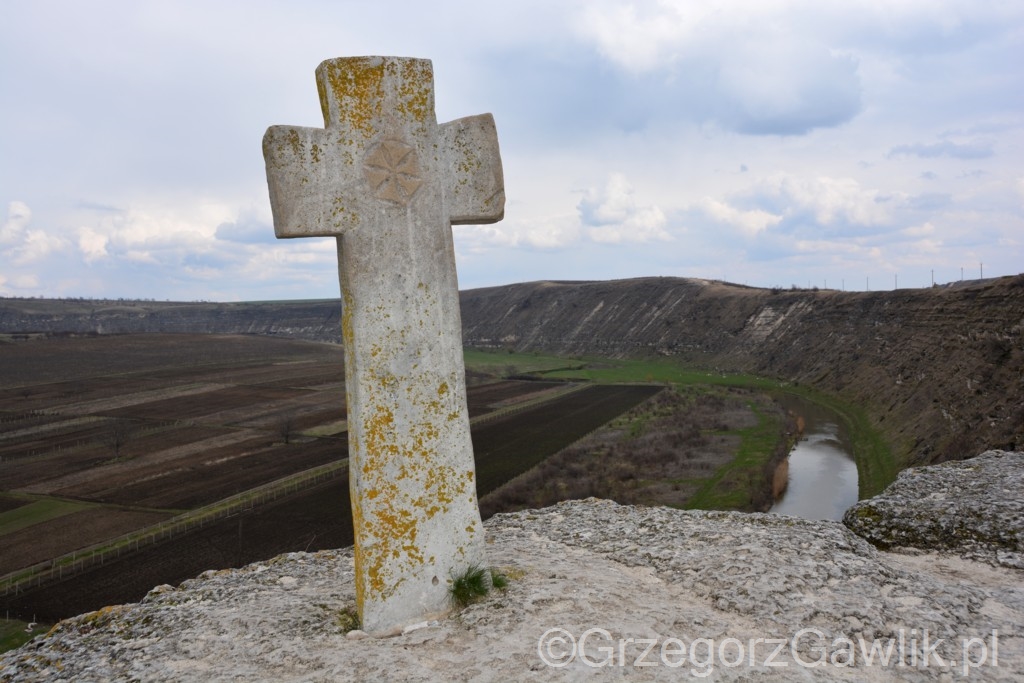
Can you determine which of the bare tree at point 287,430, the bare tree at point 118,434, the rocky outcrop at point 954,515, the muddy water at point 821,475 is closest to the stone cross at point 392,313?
the rocky outcrop at point 954,515

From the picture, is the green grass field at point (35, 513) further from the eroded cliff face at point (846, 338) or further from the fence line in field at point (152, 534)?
the eroded cliff face at point (846, 338)

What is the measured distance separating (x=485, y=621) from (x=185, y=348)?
10662 centimetres

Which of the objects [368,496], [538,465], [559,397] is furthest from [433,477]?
[559,397]

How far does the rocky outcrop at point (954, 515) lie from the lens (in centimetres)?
944

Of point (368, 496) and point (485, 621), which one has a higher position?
point (368, 496)

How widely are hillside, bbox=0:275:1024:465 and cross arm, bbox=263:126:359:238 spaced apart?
56.3 feet

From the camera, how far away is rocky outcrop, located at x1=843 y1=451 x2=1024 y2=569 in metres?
9.44

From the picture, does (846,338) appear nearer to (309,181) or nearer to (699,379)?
(699,379)

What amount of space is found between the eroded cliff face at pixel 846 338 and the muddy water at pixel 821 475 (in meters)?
2.49

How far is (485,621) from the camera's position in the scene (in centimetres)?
646

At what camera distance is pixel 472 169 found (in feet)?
23.5

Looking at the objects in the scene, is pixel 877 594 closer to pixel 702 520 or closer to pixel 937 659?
pixel 937 659

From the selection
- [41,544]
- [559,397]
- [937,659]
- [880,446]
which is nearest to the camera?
[937,659]

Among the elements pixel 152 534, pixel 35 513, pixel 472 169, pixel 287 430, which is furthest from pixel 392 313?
pixel 287 430
